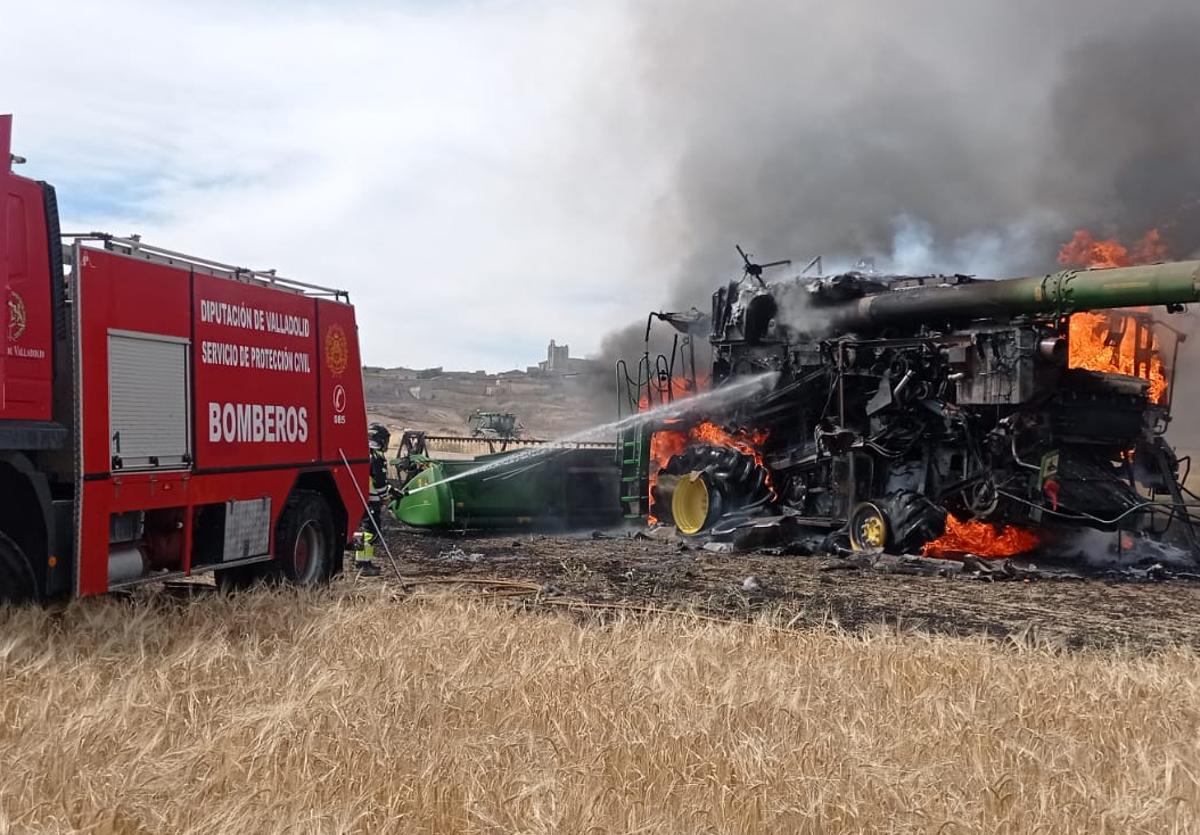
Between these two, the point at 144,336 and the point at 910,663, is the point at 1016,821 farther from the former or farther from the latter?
the point at 144,336

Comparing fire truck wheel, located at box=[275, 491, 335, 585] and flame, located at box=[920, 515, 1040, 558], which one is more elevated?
fire truck wheel, located at box=[275, 491, 335, 585]

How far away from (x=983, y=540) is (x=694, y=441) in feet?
17.3

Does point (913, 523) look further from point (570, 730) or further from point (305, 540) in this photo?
point (570, 730)

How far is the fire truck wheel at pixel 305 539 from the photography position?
1017cm

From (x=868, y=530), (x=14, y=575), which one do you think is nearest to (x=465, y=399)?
(x=868, y=530)

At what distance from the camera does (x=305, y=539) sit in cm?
1066

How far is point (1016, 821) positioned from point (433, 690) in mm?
2984

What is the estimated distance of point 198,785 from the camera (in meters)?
4.51

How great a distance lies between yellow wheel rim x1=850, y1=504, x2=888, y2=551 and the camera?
47.5 feet

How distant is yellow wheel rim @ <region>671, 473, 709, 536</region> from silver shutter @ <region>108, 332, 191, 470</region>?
983 cm

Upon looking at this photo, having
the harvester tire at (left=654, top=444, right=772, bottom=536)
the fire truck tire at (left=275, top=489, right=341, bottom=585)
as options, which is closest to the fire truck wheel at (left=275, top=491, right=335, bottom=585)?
the fire truck tire at (left=275, top=489, right=341, bottom=585)

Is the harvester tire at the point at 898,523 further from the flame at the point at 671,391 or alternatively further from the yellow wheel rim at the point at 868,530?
the flame at the point at 671,391

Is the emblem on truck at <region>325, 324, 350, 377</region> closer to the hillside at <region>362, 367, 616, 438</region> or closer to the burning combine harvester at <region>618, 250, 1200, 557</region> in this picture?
the burning combine harvester at <region>618, 250, 1200, 557</region>

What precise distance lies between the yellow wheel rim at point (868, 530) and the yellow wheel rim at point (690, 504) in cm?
283
